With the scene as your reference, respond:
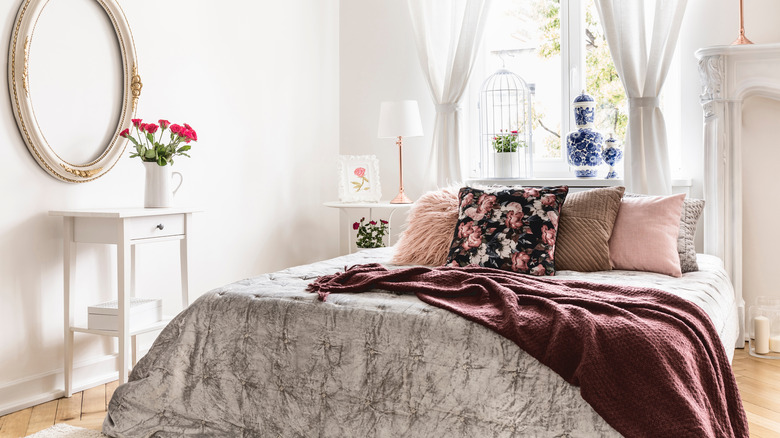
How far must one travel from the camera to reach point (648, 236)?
2.71 metres

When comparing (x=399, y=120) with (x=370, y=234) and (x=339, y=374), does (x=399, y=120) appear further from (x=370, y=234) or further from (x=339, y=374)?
(x=339, y=374)

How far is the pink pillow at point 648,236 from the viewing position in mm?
2670

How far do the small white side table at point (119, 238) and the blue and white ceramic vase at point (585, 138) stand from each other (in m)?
2.14

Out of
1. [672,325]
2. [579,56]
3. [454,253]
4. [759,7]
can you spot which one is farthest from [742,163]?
[672,325]

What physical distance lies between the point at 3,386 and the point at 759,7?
393 cm

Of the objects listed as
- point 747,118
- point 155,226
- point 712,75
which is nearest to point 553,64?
point 712,75

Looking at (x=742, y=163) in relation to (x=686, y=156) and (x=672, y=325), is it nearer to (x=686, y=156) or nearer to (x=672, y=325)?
(x=686, y=156)

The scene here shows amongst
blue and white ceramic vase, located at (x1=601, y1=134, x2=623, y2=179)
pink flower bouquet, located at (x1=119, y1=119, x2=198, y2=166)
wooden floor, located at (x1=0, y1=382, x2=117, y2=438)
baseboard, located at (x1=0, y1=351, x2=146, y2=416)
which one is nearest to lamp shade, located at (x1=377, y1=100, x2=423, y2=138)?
blue and white ceramic vase, located at (x1=601, y1=134, x2=623, y2=179)

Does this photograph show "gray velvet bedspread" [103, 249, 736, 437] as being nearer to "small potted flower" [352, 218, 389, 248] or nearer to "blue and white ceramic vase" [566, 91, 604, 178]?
"blue and white ceramic vase" [566, 91, 604, 178]

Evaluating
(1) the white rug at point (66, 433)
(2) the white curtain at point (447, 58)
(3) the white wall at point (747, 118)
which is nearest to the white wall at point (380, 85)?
(3) the white wall at point (747, 118)

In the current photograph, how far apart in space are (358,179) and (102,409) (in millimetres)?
2123

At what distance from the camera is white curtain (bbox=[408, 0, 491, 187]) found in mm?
4156

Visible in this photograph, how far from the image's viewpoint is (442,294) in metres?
2.12

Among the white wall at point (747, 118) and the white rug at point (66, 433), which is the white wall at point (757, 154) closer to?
the white wall at point (747, 118)
